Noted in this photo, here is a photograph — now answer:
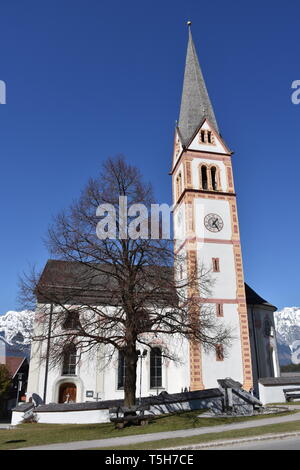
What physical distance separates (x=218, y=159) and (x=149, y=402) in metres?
23.0

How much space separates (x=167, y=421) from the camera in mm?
16312

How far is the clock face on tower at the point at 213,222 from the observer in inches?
1241

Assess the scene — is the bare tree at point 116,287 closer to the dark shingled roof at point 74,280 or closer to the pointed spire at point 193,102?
the dark shingled roof at point 74,280

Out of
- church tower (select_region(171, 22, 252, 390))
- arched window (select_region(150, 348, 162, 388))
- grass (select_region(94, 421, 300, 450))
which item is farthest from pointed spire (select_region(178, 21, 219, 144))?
grass (select_region(94, 421, 300, 450))

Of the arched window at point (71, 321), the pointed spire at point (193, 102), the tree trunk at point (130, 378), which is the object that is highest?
the pointed spire at point (193, 102)

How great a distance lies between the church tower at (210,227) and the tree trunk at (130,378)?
9891mm

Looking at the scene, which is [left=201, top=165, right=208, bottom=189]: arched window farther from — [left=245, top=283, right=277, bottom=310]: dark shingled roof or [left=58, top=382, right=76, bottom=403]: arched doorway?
[left=58, top=382, right=76, bottom=403]: arched doorway

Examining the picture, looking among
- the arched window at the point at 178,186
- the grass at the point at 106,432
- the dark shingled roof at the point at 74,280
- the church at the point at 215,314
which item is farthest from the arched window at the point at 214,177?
the grass at the point at 106,432

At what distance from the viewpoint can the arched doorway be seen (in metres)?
28.5

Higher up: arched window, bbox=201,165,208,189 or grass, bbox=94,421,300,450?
arched window, bbox=201,165,208,189

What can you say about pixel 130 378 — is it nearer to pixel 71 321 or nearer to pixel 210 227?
pixel 71 321

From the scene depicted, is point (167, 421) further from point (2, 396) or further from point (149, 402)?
point (2, 396)

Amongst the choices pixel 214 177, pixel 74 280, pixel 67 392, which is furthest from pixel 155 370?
pixel 214 177
